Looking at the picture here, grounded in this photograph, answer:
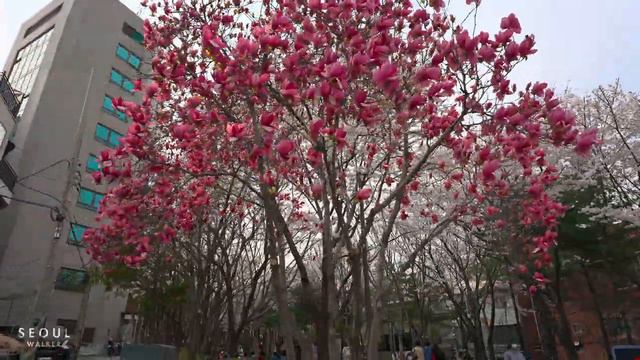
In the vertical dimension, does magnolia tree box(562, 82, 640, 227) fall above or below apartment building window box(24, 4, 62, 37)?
below

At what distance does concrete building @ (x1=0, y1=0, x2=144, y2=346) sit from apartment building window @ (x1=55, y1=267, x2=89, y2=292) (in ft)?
0.16

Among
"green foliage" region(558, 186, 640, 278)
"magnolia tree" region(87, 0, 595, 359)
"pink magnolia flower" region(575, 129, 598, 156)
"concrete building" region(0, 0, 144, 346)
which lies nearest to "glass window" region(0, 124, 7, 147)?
"concrete building" region(0, 0, 144, 346)

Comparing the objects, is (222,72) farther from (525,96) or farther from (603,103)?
(603,103)

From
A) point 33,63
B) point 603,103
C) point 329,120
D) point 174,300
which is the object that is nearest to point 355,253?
point 329,120

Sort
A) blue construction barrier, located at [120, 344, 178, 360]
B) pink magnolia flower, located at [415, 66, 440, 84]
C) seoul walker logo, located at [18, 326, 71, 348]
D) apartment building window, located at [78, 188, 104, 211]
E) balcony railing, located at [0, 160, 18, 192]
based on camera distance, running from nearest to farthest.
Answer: pink magnolia flower, located at [415, 66, 440, 84]
blue construction barrier, located at [120, 344, 178, 360]
seoul walker logo, located at [18, 326, 71, 348]
balcony railing, located at [0, 160, 18, 192]
apartment building window, located at [78, 188, 104, 211]

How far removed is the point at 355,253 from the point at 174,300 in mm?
12183

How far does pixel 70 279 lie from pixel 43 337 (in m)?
10.4

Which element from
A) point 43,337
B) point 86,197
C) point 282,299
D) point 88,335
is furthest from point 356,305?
point 86,197

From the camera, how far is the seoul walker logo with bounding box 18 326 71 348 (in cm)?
1146

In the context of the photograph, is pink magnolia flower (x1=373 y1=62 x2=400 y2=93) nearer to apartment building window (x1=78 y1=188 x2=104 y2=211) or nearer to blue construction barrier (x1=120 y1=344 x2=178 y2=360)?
blue construction barrier (x1=120 y1=344 x2=178 y2=360)

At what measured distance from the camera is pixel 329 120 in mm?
4082

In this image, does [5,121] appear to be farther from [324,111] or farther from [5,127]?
[324,111]

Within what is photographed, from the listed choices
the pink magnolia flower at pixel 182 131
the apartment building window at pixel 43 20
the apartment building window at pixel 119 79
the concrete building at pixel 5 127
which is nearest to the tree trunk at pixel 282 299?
the pink magnolia flower at pixel 182 131

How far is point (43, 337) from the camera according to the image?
47.8 ft
